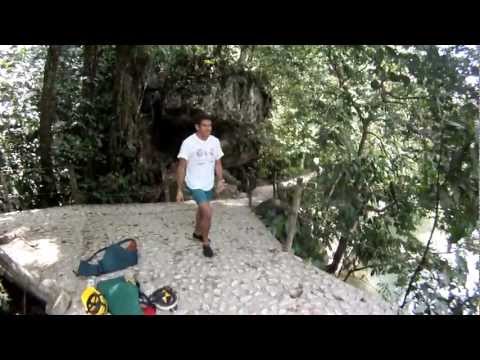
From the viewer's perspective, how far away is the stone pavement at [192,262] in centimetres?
308

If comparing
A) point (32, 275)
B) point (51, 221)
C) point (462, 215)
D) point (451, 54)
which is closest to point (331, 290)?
point (462, 215)

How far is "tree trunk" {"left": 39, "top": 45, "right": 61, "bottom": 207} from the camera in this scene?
566cm

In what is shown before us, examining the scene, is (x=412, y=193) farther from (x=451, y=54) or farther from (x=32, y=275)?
(x=32, y=275)

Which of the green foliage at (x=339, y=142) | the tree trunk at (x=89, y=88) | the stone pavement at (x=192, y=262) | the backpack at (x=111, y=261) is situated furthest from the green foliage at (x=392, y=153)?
the tree trunk at (x=89, y=88)

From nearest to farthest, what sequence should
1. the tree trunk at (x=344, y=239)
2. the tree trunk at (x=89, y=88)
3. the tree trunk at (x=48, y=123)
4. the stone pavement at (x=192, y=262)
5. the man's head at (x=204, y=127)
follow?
1. the stone pavement at (x=192, y=262)
2. the man's head at (x=204, y=127)
3. the tree trunk at (x=344, y=239)
4. the tree trunk at (x=48, y=123)
5. the tree trunk at (x=89, y=88)

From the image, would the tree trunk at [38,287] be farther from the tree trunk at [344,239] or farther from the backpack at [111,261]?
the tree trunk at [344,239]

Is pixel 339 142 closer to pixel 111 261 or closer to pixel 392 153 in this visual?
pixel 392 153

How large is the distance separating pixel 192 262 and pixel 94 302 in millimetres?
1208

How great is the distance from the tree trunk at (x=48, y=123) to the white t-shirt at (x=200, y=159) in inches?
131

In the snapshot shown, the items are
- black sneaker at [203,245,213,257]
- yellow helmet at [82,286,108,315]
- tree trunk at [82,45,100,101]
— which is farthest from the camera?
tree trunk at [82,45,100,101]

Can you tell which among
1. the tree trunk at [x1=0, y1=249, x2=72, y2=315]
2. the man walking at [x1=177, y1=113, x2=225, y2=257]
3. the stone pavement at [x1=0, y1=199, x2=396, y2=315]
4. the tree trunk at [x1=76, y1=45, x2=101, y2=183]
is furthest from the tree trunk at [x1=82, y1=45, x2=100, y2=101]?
the tree trunk at [x1=0, y1=249, x2=72, y2=315]

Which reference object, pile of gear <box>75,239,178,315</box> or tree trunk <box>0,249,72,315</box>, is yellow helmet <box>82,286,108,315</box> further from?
tree trunk <box>0,249,72,315</box>

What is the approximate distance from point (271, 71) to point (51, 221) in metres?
5.03

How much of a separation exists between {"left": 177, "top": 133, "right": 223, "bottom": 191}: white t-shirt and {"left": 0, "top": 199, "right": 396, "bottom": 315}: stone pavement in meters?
0.79
